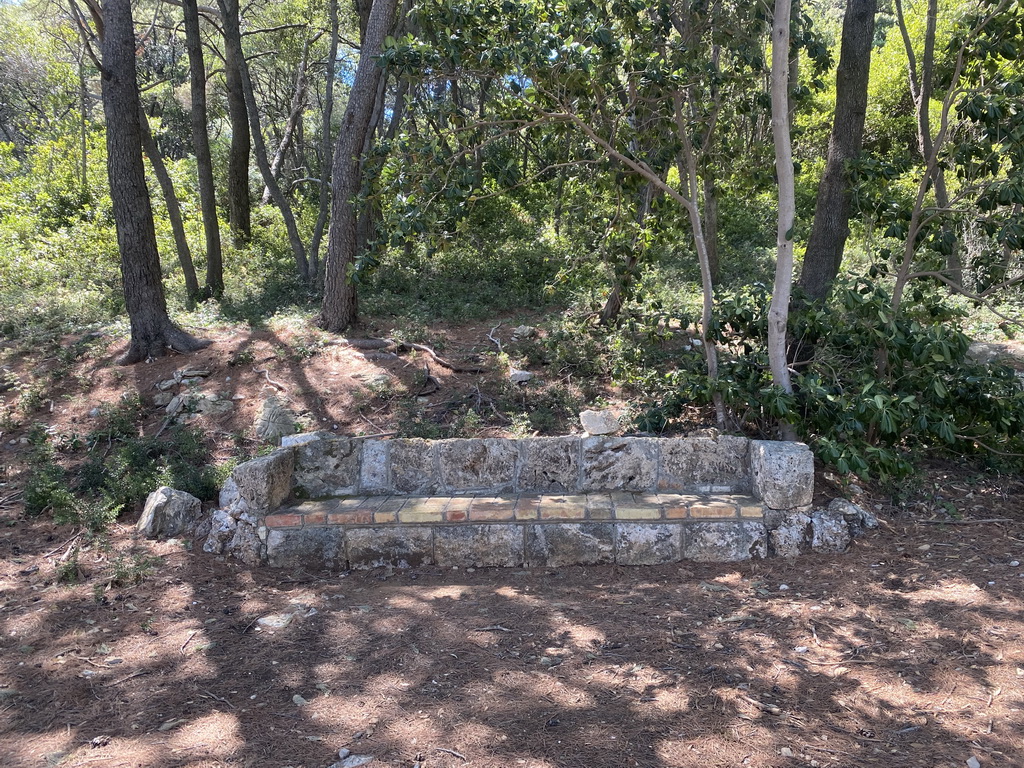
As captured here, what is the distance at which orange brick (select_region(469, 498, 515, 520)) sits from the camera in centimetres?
454

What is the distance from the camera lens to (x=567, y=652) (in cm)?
346

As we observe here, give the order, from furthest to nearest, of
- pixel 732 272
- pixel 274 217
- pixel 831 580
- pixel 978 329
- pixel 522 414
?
pixel 274 217 < pixel 732 272 < pixel 978 329 < pixel 522 414 < pixel 831 580

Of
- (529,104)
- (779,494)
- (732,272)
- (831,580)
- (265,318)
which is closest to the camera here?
(831,580)

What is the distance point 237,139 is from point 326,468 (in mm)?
10455

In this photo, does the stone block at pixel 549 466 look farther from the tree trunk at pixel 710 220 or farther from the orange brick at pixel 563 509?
the tree trunk at pixel 710 220

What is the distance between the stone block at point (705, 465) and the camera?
16.0 ft

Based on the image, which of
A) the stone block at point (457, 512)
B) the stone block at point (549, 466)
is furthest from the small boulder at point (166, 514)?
the stone block at point (549, 466)

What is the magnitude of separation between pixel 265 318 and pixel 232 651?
7.07m

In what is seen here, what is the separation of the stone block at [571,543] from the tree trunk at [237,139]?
10134 millimetres

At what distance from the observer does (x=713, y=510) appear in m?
4.52

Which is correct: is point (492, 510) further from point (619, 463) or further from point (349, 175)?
point (349, 175)

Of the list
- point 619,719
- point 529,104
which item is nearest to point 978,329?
point 529,104

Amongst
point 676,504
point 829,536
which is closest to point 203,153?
point 676,504

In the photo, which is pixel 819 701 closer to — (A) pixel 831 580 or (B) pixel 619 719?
(B) pixel 619 719
